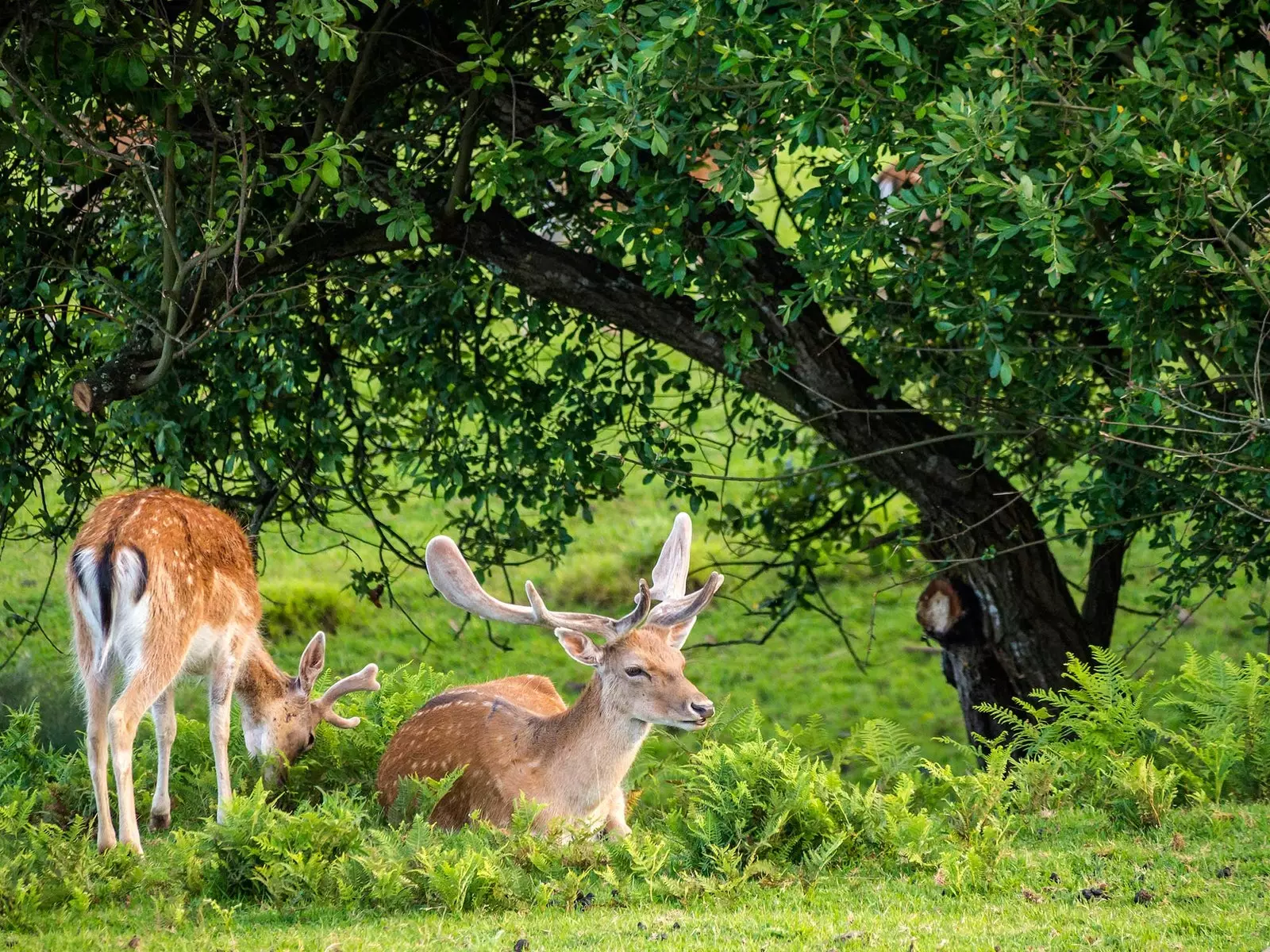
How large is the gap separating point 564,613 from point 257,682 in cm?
195

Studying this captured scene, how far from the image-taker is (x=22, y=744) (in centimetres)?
834

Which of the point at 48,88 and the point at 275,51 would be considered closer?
the point at 48,88

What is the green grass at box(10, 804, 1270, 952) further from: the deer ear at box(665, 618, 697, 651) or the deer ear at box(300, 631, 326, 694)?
the deer ear at box(300, 631, 326, 694)

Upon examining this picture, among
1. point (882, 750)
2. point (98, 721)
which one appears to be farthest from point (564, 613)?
point (98, 721)

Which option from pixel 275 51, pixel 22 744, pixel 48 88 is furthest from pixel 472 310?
pixel 22 744

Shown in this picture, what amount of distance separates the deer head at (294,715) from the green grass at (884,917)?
2.03 meters

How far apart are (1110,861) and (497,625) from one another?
11.1 meters

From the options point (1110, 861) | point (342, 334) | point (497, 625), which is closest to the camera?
point (1110, 861)

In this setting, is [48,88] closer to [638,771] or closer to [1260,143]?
[638,771]

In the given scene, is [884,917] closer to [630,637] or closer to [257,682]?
[630,637]

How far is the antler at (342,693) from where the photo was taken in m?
8.12

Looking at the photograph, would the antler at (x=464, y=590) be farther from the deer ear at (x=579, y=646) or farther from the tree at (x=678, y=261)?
the tree at (x=678, y=261)

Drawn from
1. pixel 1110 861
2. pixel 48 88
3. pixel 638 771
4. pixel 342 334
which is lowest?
pixel 638 771

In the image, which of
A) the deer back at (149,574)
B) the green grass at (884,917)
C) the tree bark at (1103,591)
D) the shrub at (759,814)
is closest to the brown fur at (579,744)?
the shrub at (759,814)
